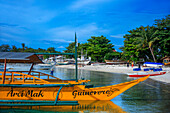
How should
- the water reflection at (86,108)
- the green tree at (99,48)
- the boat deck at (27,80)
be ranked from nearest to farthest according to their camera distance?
the water reflection at (86,108)
the boat deck at (27,80)
the green tree at (99,48)

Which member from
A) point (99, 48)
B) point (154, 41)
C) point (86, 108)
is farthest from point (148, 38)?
point (86, 108)

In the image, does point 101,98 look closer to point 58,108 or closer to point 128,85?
point 128,85

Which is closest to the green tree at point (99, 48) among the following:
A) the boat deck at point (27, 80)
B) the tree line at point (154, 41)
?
the tree line at point (154, 41)

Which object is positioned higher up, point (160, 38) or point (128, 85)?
point (160, 38)

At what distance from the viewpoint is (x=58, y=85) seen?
9742mm

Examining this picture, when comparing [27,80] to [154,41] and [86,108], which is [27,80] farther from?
[154,41]

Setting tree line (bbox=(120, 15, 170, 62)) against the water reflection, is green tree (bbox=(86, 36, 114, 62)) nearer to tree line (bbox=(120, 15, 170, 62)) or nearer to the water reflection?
tree line (bbox=(120, 15, 170, 62))

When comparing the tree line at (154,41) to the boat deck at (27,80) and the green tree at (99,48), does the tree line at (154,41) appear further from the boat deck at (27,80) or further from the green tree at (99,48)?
the boat deck at (27,80)

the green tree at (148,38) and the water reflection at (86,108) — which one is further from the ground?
the green tree at (148,38)

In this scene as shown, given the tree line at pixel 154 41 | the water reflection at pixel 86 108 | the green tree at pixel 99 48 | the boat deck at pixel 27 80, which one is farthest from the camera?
the green tree at pixel 99 48

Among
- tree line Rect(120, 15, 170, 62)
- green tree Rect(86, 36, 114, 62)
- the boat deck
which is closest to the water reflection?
the boat deck

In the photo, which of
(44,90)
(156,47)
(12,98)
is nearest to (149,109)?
(44,90)

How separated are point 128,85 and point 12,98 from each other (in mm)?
6743

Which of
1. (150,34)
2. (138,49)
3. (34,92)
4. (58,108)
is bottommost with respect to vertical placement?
(58,108)
